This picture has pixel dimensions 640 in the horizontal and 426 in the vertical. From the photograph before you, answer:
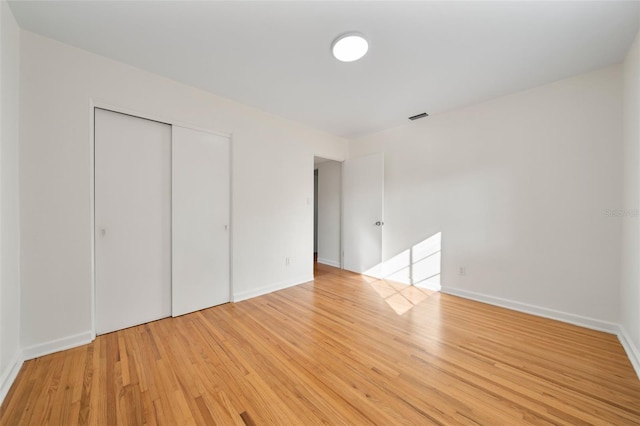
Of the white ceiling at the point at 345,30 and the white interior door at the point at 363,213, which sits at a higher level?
the white ceiling at the point at 345,30

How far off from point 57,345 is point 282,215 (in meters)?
2.52

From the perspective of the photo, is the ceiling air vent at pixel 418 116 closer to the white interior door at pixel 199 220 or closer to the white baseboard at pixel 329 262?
the white interior door at pixel 199 220

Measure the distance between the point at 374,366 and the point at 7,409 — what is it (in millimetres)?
2285

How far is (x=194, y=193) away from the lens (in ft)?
8.95

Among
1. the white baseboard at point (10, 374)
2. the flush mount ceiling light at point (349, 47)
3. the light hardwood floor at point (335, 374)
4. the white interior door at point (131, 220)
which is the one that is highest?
the flush mount ceiling light at point (349, 47)

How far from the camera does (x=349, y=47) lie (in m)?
1.98

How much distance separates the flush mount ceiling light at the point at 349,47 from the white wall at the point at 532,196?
1.97 m

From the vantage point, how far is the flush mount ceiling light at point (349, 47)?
1864 mm

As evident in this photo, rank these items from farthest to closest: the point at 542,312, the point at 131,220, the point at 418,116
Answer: the point at 418,116 → the point at 542,312 → the point at 131,220

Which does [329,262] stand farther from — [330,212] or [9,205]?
[9,205]

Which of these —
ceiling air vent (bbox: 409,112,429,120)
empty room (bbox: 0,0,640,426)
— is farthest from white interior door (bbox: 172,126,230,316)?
ceiling air vent (bbox: 409,112,429,120)

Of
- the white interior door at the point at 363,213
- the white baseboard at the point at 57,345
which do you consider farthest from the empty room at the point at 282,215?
the white interior door at the point at 363,213

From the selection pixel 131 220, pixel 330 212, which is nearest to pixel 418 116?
pixel 330 212

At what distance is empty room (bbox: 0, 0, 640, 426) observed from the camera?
5.12ft
